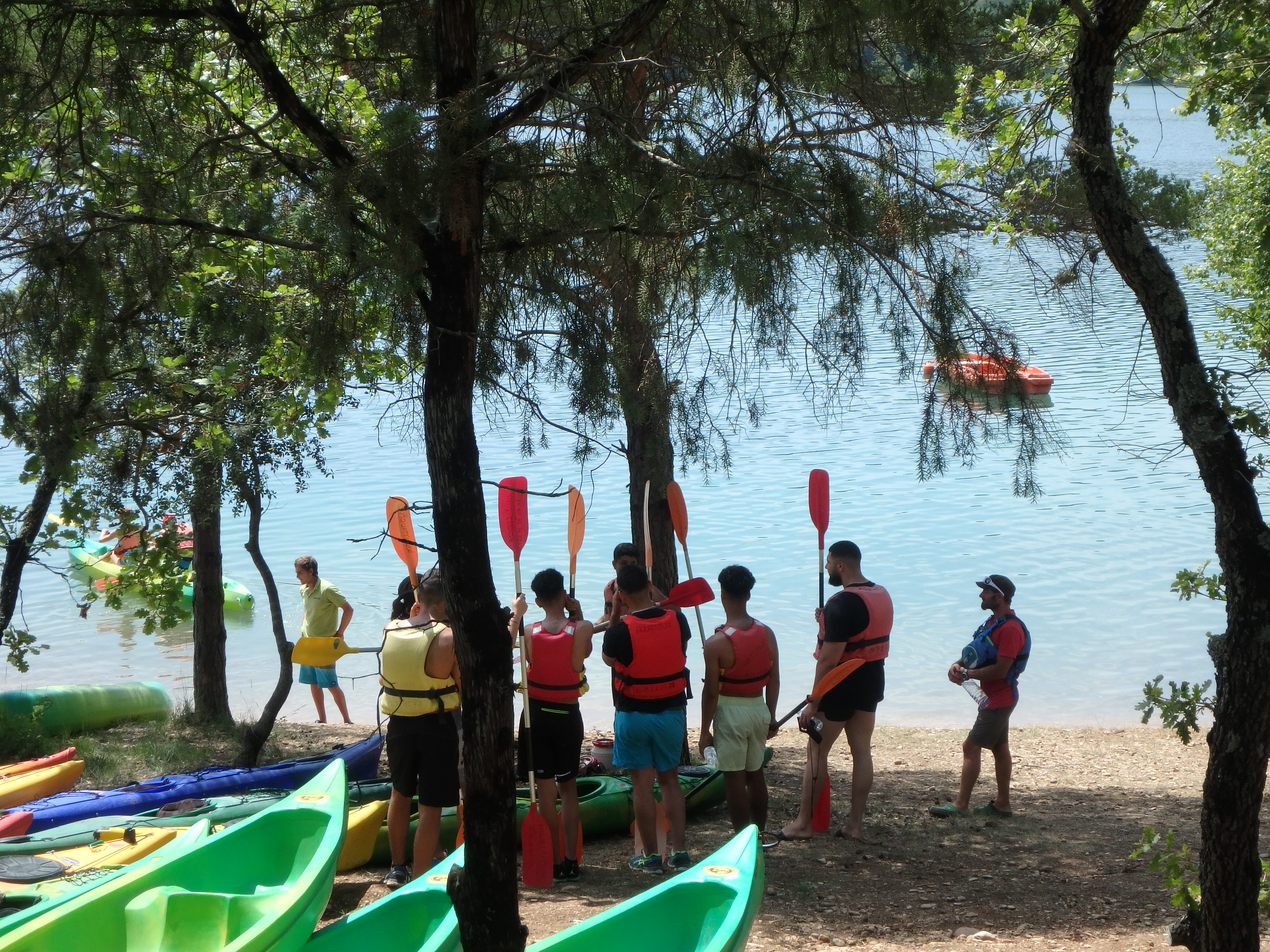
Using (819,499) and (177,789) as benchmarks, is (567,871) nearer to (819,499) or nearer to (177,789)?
(177,789)

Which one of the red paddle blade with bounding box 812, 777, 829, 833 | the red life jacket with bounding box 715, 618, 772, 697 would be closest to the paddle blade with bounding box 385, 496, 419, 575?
the red life jacket with bounding box 715, 618, 772, 697

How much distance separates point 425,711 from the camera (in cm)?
501

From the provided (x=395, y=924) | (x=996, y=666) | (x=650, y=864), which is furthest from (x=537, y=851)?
(x=996, y=666)

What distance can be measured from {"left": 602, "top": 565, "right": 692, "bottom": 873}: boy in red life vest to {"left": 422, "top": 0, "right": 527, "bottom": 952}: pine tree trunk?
1.86 meters

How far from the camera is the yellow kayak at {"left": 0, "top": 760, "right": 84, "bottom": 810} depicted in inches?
245

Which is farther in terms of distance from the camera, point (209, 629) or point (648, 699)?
point (209, 629)

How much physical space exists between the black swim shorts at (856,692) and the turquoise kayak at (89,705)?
235 inches

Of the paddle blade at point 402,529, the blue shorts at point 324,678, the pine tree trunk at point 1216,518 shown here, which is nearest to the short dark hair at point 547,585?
the paddle blade at point 402,529

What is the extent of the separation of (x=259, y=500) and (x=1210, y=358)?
358 inches

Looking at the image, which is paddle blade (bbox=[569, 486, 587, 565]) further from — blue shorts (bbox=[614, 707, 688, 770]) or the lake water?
the lake water

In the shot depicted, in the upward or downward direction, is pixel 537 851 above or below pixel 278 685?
below

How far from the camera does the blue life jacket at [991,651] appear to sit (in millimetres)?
5750

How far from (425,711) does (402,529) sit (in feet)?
2.73

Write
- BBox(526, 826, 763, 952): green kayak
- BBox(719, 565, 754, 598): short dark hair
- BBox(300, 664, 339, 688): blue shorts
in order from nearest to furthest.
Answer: BBox(526, 826, 763, 952): green kayak, BBox(719, 565, 754, 598): short dark hair, BBox(300, 664, 339, 688): blue shorts
